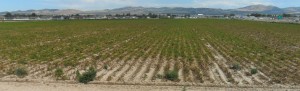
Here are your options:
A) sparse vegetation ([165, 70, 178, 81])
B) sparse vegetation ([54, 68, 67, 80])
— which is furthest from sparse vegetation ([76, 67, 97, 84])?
sparse vegetation ([165, 70, 178, 81])

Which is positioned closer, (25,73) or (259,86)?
(259,86)

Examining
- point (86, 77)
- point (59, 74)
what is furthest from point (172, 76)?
point (59, 74)

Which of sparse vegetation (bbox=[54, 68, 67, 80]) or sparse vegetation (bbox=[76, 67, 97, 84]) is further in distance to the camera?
sparse vegetation (bbox=[54, 68, 67, 80])

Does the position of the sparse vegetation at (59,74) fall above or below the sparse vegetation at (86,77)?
below

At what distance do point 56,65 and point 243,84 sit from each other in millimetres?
9137

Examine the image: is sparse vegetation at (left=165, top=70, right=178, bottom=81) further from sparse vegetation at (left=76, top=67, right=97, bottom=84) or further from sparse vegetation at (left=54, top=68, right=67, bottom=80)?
sparse vegetation at (left=54, top=68, right=67, bottom=80)


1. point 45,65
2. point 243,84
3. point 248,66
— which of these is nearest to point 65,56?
point 45,65

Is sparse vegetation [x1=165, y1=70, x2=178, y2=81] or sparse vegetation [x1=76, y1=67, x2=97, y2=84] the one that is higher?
sparse vegetation [x1=76, y1=67, x2=97, y2=84]

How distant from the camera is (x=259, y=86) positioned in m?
17.3

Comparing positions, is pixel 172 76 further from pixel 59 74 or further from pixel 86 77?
pixel 59 74

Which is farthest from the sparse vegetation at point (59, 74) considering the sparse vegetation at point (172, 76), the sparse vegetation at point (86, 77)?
the sparse vegetation at point (172, 76)

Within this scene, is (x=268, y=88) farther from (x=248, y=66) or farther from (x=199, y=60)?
(x=199, y=60)

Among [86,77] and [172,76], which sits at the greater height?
[86,77]

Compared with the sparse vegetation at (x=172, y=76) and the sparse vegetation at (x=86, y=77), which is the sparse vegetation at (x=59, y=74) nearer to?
the sparse vegetation at (x=86, y=77)
